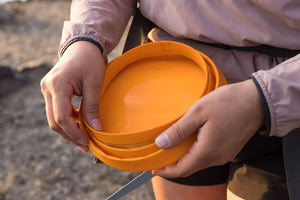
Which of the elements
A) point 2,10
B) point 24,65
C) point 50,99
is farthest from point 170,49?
point 2,10

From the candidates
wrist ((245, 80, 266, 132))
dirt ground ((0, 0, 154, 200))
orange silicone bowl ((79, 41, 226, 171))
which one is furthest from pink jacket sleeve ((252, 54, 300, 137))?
dirt ground ((0, 0, 154, 200))

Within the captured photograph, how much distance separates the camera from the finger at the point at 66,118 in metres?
0.84

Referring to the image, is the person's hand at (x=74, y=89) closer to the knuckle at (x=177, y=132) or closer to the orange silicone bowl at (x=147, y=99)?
the orange silicone bowl at (x=147, y=99)

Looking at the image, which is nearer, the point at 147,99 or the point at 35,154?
the point at 147,99

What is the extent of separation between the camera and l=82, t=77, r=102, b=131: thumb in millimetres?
849

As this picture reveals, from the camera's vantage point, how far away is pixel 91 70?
907mm

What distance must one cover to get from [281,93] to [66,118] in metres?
0.48

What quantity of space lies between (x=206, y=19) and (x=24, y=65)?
7.95ft

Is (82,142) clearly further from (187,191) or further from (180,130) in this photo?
(187,191)

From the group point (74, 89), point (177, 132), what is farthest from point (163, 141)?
point (74, 89)

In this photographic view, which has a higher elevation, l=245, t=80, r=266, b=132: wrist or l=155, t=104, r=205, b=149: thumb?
l=245, t=80, r=266, b=132: wrist

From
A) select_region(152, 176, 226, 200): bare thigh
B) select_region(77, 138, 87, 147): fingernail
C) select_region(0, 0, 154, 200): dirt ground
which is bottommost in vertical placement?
select_region(0, 0, 154, 200): dirt ground

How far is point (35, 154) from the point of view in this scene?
2.19m

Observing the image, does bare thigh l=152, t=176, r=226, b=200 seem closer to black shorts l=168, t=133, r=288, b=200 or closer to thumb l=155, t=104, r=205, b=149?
black shorts l=168, t=133, r=288, b=200
